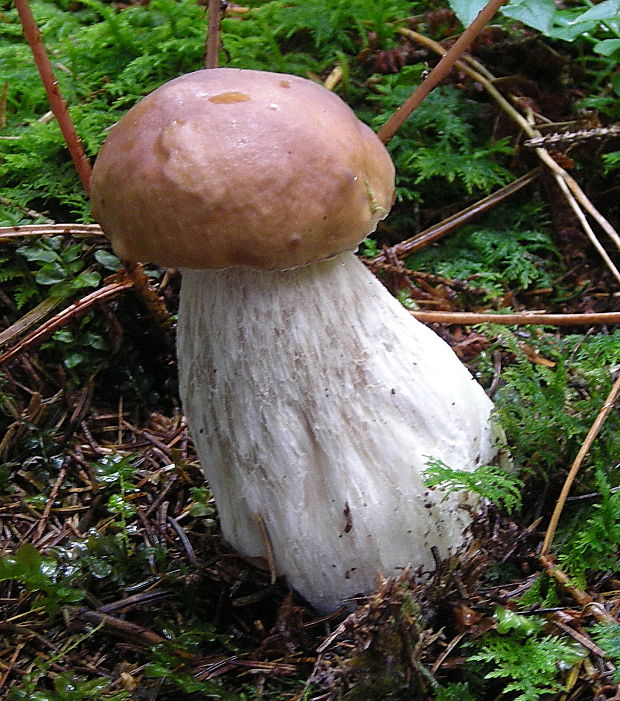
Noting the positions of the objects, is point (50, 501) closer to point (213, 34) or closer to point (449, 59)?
point (213, 34)

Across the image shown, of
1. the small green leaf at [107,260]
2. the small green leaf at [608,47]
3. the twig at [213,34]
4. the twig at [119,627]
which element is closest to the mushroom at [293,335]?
the twig at [119,627]

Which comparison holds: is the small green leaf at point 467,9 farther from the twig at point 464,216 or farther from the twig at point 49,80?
the twig at point 49,80

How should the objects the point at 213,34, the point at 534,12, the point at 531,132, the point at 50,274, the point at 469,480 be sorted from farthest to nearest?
the point at 531,132, the point at 50,274, the point at 534,12, the point at 213,34, the point at 469,480

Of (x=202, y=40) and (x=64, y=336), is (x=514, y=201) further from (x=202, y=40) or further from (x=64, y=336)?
(x=64, y=336)

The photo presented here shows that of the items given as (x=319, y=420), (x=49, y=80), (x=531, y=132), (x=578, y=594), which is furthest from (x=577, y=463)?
(x=49, y=80)

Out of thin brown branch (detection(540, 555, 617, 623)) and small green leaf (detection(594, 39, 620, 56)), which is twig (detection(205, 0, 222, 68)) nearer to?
small green leaf (detection(594, 39, 620, 56))
